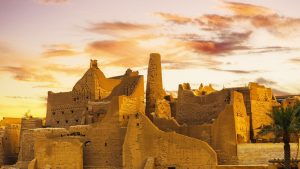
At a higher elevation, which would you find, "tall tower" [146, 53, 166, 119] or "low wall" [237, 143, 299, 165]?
"tall tower" [146, 53, 166, 119]

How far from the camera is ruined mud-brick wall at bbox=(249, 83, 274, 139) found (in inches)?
1623

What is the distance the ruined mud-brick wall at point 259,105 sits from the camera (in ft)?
135

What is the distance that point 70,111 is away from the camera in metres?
47.2

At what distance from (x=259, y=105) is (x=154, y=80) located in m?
9.66

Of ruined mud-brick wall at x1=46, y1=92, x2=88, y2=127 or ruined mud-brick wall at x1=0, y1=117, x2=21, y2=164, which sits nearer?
ruined mud-brick wall at x1=46, y1=92, x2=88, y2=127

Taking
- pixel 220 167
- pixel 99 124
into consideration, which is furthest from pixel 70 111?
pixel 220 167

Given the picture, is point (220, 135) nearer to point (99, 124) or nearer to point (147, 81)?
point (99, 124)

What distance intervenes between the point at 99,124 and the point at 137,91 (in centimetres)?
567

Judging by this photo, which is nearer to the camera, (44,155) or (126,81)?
(44,155)

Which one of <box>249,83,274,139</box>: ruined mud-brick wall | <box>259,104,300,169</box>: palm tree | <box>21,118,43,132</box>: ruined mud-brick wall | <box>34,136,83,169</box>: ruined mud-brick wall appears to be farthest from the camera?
<box>21,118,43,132</box>: ruined mud-brick wall

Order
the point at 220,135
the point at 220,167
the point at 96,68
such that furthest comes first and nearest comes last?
the point at 96,68, the point at 220,135, the point at 220,167

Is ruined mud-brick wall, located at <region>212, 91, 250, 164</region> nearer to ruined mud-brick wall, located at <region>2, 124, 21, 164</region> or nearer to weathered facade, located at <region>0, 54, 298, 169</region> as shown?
weathered facade, located at <region>0, 54, 298, 169</region>

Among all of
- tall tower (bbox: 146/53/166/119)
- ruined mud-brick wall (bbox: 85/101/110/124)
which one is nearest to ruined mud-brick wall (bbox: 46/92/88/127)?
ruined mud-brick wall (bbox: 85/101/110/124)

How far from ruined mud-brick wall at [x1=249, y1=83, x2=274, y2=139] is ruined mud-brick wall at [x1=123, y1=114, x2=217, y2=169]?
26.1 feet
